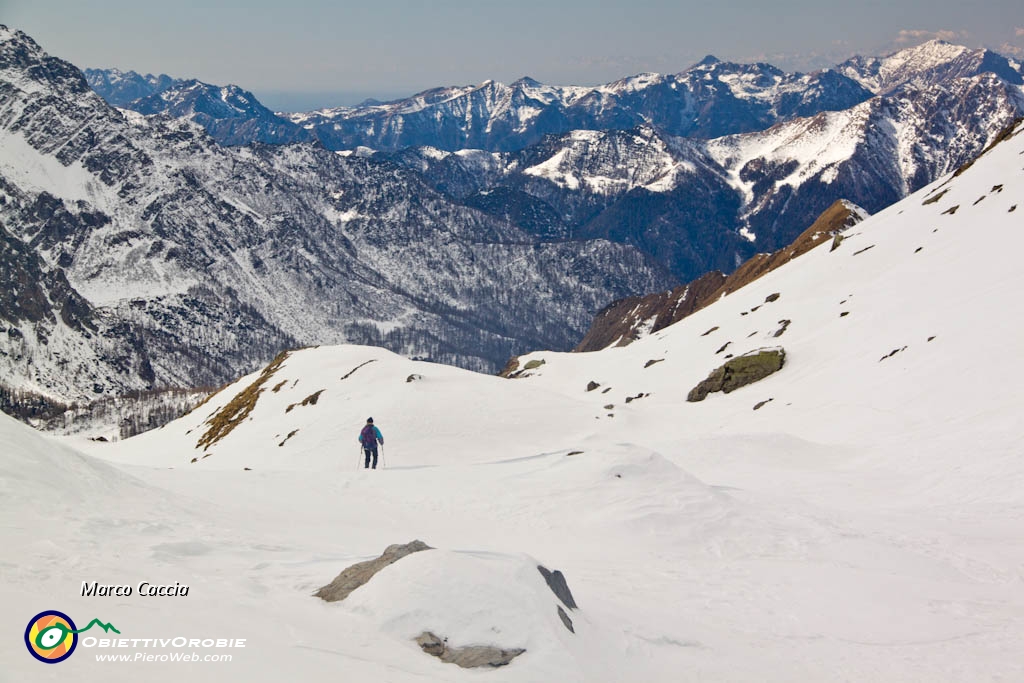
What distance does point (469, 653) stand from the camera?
14109 millimetres

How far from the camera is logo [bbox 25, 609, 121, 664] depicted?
11.0 m

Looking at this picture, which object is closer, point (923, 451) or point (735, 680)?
point (735, 680)

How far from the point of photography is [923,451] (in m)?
35.9

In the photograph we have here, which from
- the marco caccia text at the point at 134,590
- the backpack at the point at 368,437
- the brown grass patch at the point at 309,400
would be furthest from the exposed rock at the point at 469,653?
the brown grass patch at the point at 309,400

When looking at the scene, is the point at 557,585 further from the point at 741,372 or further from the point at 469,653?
the point at 741,372

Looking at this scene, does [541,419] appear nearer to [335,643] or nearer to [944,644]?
[944,644]

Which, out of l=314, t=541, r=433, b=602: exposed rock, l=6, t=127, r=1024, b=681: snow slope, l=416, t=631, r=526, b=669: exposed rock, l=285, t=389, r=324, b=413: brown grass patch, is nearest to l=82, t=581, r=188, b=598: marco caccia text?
l=6, t=127, r=1024, b=681: snow slope

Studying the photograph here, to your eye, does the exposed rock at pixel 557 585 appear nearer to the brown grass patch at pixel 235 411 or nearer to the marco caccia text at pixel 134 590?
the marco caccia text at pixel 134 590

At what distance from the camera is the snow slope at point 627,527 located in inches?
575

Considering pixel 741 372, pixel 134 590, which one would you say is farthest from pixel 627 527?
pixel 741 372

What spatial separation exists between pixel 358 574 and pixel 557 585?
4978mm

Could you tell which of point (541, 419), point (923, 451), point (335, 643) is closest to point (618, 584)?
point (335, 643)

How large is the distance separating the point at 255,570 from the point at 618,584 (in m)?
10.9

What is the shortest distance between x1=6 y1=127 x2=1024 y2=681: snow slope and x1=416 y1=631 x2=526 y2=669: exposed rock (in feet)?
0.82
